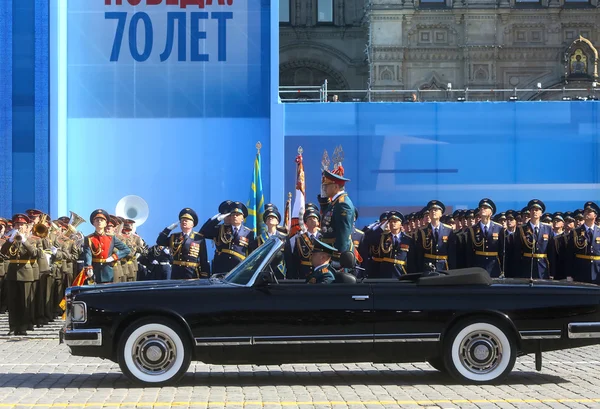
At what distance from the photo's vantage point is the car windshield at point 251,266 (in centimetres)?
1141

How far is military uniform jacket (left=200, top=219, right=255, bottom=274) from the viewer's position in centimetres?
1764

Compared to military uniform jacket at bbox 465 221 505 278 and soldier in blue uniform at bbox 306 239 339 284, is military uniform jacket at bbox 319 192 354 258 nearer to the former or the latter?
soldier in blue uniform at bbox 306 239 339 284

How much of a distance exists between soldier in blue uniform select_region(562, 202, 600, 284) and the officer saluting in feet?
22.3

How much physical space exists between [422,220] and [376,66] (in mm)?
29818

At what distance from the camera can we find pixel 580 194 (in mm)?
30062

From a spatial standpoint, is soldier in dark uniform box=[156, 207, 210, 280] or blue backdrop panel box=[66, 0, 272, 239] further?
blue backdrop panel box=[66, 0, 272, 239]

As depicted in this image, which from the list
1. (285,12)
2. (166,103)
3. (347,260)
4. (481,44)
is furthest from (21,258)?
(285,12)

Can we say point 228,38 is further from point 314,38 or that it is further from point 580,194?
point 314,38

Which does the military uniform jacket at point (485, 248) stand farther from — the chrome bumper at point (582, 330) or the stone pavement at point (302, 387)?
the chrome bumper at point (582, 330)

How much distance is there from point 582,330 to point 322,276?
2.28 m

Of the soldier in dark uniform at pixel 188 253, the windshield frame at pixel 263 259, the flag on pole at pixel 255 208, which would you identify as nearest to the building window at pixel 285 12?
the flag on pole at pixel 255 208

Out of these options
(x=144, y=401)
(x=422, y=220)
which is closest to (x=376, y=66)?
(x=422, y=220)

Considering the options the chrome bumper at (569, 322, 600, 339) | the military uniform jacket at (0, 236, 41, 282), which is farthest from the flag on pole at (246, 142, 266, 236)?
the chrome bumper at (569, 322, 600, 339)

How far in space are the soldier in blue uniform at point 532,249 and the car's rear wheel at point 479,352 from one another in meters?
6.54
